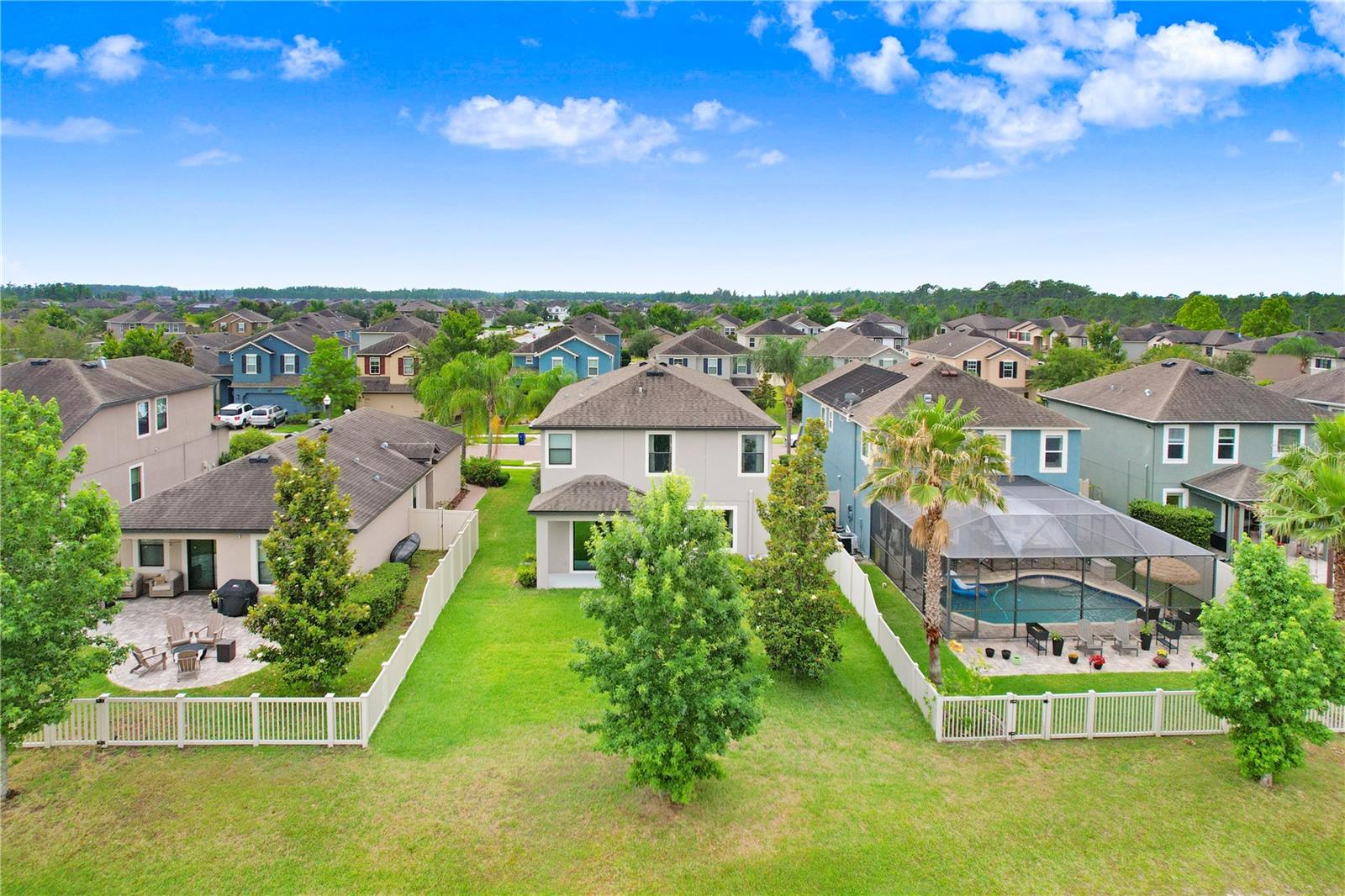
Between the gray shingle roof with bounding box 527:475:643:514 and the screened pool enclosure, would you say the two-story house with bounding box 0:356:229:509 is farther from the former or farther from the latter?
the screened pool enclosure

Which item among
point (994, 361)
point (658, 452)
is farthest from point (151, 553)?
point (994, 361)

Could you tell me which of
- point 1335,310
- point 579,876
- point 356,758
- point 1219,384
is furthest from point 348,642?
point 1335,310

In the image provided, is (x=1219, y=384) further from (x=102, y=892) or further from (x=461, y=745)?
(x=102, y=892)

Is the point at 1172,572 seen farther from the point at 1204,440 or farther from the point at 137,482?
the point at 137,482

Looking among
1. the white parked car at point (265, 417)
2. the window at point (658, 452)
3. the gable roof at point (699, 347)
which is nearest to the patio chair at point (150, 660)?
the window at point (658, 452)

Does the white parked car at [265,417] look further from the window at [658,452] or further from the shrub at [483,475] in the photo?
the window at [658,452]

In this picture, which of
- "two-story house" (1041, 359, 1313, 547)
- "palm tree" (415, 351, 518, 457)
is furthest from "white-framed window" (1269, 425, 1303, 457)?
"palm tree" (415, 351, 518, 457)
